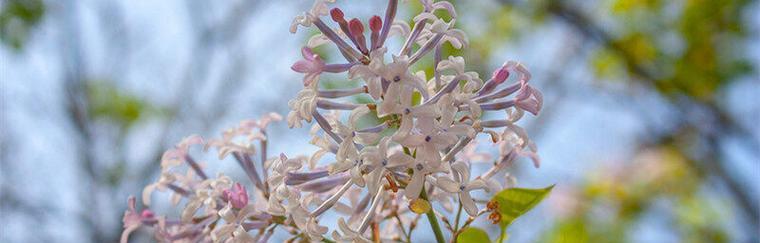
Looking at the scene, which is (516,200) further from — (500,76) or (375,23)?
(375,23)

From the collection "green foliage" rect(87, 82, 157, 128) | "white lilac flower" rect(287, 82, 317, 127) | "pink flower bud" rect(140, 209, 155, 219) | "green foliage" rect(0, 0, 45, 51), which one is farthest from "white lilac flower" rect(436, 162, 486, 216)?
"green foliage" rect(87, 82, 157, 128)

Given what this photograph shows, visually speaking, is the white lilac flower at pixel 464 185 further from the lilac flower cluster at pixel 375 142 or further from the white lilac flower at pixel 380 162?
the white lilac flower at pixel 380 162

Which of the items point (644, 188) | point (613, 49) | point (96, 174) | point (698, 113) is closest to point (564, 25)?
point (613, 49)

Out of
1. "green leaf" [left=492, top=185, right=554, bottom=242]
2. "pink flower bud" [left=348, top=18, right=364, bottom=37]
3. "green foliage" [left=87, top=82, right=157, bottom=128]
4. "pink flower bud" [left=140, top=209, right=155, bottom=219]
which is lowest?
"green leaf" [left=492, top=185, right=554, bottom=242]

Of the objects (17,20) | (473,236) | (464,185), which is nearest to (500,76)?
(464,185)

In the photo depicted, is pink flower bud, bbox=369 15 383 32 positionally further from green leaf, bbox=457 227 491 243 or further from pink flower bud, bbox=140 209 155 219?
pink flower bud, bbox=140 209 155 219
